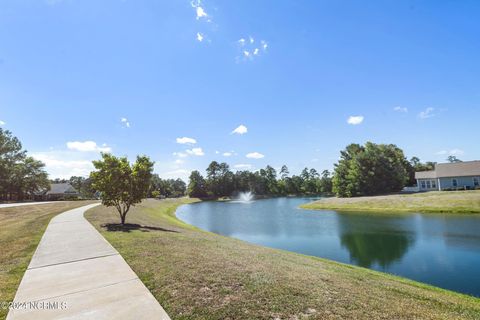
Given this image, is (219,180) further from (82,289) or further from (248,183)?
(82,289)

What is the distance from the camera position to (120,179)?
66.2ft

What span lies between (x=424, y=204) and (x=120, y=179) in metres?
42.2

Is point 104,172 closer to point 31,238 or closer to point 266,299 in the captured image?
point 31,238

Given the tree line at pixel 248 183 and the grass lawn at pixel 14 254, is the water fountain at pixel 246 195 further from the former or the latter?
the grass lawn at pixel 14 254

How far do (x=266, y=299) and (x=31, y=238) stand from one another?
13.4 metres

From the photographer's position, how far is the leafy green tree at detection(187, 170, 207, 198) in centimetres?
11563

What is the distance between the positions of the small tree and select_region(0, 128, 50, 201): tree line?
5071cm

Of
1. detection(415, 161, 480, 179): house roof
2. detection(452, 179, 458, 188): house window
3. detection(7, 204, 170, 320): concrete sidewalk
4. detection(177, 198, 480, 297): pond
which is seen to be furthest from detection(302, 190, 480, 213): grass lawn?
detection(7, 204, 170, 320): concrete sidewalk

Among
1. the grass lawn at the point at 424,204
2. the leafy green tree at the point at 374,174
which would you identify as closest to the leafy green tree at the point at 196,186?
the leafy green tree at the point at 374,174

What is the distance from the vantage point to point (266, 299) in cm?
652

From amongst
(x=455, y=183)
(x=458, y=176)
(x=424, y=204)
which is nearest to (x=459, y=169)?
(x=458, y=176)

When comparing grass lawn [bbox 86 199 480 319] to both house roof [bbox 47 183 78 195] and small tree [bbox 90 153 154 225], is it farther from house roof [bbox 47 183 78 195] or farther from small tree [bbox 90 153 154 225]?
house roof [bbox 47 183 78 195]

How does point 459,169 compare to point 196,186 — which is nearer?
point 459,169

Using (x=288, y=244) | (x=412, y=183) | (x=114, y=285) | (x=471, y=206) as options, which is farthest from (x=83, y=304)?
(x=412, y=183)
